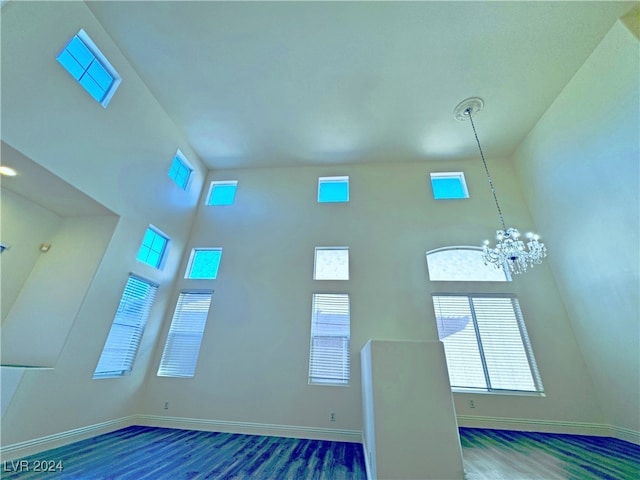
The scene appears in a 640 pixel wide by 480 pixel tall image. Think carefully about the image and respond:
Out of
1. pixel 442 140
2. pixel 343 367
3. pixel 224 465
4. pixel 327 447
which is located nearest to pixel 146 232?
pixel 224 465

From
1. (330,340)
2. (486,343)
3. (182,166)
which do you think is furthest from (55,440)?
(486,343)

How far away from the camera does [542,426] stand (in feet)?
12.6

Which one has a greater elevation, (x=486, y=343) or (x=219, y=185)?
(x=219, y=185)

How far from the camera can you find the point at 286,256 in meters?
5.26

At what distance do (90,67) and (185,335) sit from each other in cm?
439

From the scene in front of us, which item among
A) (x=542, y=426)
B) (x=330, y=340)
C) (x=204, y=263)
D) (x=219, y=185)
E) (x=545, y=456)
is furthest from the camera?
(x=219, y=185)

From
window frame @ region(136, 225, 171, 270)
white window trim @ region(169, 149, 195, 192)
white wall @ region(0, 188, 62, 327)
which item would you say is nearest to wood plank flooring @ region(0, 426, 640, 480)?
white wall @ region(0, 188, 62, 327)

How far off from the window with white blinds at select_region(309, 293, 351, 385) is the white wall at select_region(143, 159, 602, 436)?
127mm

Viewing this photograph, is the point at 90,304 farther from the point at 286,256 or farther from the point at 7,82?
the point at 286,256

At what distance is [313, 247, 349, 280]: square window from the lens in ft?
16.4

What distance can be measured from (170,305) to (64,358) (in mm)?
1797

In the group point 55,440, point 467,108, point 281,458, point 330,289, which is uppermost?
point 467,108

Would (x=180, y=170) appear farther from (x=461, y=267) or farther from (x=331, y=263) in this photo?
(x=461, y=267)

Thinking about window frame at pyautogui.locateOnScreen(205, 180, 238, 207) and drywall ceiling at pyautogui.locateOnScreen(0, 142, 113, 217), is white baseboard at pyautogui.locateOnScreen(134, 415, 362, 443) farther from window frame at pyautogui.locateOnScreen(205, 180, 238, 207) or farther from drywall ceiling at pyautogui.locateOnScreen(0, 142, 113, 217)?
window frame at pyautogui.locateOnScreen(205, 180, 238, 207)
